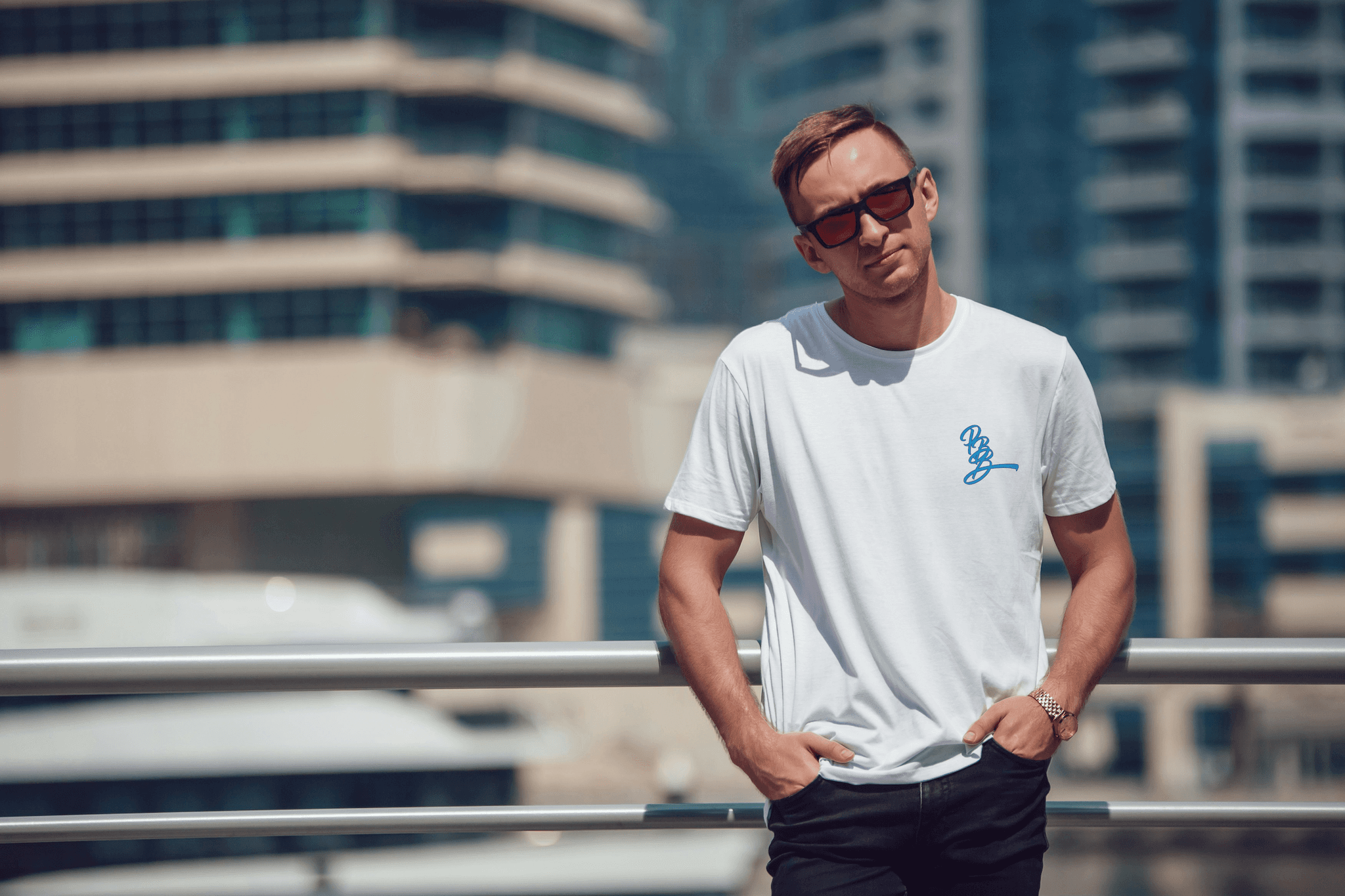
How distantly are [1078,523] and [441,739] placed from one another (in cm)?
3058

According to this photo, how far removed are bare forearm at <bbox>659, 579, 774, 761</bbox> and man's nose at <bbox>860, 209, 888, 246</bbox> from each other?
69 cm

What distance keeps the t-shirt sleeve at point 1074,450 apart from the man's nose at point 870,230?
1.36 ft

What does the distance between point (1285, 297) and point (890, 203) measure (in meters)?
89.6

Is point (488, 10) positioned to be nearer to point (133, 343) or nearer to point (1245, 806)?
point (133, 343)

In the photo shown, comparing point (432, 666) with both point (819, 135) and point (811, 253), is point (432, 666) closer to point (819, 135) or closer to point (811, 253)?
point (811, 253)

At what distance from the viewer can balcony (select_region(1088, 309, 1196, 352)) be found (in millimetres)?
84438

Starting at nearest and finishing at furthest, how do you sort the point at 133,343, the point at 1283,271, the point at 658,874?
the point at 658,874
the point at 133,343
the point at 1283,271

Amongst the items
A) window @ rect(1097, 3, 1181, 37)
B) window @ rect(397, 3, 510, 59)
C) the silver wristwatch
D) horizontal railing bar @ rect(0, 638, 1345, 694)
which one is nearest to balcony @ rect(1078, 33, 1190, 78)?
window @ rect(1097, 3, 1181, 37)

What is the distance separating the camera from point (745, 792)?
155 feet

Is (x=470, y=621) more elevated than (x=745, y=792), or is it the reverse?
(x=470, y=621)

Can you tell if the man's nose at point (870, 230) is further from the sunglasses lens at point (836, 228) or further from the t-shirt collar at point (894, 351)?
the t-shirt collar at point (894, 351)

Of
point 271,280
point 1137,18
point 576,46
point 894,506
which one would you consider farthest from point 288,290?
point 1137,18

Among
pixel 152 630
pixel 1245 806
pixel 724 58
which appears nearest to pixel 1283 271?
pixel 152 630

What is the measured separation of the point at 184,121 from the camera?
5622 cm
